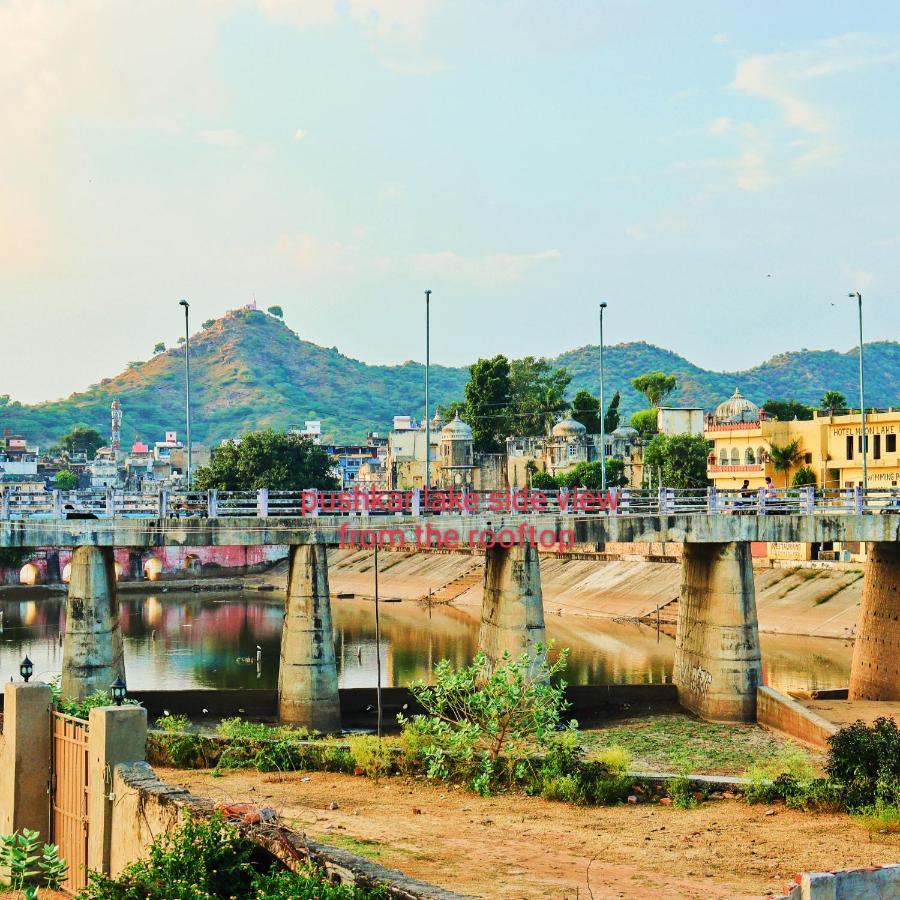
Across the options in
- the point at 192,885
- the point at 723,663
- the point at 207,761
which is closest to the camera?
the point at 192,885

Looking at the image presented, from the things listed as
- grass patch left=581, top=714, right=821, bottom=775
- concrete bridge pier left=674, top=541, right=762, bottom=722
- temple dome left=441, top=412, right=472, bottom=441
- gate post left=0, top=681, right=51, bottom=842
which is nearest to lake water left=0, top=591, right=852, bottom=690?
concrete bridge pier left=674, top=541, right=762, bottom=722

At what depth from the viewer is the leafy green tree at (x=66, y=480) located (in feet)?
579

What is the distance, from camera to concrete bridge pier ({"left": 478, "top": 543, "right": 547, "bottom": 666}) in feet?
137

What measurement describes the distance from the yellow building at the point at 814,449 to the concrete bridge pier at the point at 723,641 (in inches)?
1752

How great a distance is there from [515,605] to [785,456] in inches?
2439

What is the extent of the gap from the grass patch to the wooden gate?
16489 mm

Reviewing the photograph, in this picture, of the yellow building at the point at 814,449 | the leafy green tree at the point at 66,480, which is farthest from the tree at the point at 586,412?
the leafy green tree at the point at 66,480

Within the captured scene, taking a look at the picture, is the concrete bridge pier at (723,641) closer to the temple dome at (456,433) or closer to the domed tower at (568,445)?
the domed tower at (568,445)

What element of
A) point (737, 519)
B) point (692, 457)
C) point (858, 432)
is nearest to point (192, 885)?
point (737, 519)

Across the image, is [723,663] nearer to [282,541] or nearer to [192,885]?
[282,541]

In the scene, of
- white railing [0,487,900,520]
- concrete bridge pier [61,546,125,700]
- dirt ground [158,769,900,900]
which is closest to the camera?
dirt ground [158,769,900,900]

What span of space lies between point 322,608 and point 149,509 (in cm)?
838

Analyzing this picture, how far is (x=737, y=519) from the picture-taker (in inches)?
1713

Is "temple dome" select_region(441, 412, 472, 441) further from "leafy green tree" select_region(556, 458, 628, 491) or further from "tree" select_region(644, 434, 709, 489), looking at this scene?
"tree" select_region(644, 434, 709, 489)
